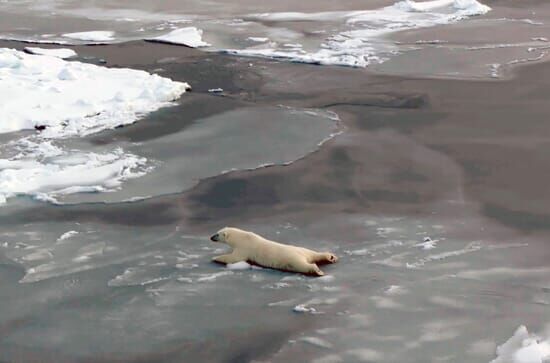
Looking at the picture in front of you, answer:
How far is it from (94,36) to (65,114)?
574 cm

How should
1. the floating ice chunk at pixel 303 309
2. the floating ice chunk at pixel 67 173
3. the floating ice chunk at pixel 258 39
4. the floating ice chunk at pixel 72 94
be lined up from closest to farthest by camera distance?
the floating ice chunk at pixel 303 309 < the floating ice chunk at pixel 67 173 < the floating ice chunk at pixel 72 94 < the floating ice chunk at pixel 258 39

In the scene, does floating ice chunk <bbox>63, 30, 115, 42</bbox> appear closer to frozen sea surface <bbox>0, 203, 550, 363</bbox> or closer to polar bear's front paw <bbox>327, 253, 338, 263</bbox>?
frozen sea surface <bbox>0, 203, 550, 363</bbox>

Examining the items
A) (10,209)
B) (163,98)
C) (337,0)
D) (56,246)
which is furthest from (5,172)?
(337,0)

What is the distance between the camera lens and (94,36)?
15.6 m

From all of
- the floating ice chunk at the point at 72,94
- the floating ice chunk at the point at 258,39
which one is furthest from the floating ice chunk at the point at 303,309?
the floating ice chunk at the point at 258,39

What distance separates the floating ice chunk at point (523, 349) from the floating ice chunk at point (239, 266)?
1.96 meters

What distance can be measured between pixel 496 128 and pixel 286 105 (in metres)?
2.75

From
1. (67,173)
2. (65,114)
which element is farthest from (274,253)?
(65,114)

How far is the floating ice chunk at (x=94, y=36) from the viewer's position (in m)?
15.3

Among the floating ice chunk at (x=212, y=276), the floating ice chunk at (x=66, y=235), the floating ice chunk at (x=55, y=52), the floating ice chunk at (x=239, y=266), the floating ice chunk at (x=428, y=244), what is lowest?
the floating ice chunk at (x=66, y=235)

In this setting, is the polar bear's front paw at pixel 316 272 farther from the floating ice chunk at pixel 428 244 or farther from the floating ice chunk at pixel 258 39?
the floating ice chunk at pixel 258 39

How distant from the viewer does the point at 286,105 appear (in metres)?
10.8

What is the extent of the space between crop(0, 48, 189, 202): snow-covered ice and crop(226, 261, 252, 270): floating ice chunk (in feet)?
7.25

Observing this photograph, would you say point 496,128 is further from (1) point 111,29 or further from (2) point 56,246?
(1) point 111,29
